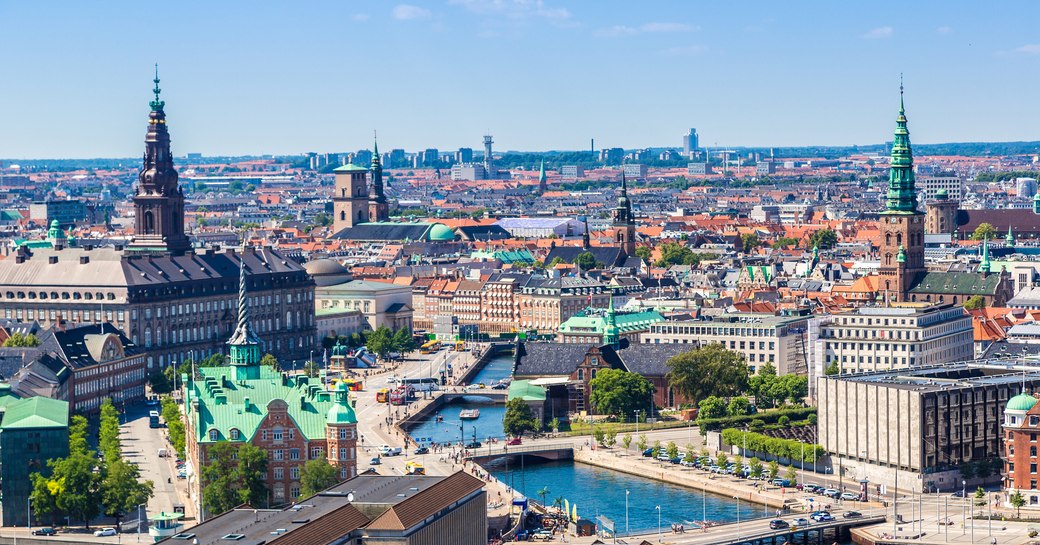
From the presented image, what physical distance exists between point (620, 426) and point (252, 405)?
2594cm

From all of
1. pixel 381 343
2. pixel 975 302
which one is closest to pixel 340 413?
pixel 381 343

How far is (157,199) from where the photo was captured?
133 m

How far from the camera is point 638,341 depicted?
117312 millimetres

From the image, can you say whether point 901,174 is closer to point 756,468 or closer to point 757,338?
point 757,338

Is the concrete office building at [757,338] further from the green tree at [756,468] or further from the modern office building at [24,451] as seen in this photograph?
the modern office building at [24,451]

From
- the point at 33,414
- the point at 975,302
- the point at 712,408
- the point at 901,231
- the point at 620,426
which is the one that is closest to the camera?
the point at 33,414

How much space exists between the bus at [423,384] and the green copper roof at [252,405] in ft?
112

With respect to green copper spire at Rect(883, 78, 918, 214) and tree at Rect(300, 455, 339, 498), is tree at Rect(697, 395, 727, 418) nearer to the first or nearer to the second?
tree at Rect(300, 455, 339, 498)

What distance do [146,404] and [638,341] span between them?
25672 millimetres

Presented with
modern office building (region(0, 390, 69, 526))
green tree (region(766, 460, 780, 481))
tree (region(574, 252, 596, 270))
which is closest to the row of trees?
modern office building (region(0, 390, 69, 526))

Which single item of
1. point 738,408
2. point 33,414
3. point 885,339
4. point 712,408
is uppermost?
point 33,414

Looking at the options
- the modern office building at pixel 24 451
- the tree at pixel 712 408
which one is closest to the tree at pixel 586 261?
the tree at pixel 712 408

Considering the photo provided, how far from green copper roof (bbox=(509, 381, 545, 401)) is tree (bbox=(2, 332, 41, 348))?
812 inches

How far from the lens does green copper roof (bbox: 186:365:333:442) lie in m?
75.3
